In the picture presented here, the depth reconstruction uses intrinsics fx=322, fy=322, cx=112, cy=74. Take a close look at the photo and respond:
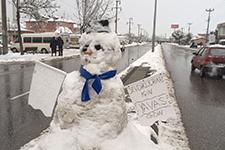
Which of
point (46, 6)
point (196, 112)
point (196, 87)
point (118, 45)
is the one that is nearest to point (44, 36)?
point (46, 6)

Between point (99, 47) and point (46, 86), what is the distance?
142cm

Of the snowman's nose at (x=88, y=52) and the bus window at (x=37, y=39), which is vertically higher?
the snowman's nose at (x=88, y=52)

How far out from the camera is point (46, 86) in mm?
4957

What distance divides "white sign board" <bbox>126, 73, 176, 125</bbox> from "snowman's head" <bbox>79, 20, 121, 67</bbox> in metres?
1.58

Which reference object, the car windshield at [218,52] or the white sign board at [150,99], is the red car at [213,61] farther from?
the white sign board at [150,99]

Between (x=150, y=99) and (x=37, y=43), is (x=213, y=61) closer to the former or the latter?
(x=150, y=99)

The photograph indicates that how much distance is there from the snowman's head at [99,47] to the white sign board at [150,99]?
1.58m

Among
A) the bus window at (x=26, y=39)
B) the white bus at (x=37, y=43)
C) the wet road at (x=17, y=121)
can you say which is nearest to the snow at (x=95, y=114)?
the wet road at (x=17, y=121)

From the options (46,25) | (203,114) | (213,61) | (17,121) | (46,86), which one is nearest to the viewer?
(46,86)

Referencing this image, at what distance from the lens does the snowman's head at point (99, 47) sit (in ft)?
12.9

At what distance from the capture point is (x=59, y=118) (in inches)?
156

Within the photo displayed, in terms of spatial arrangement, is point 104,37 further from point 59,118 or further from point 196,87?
point 196,87

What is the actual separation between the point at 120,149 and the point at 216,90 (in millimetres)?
8820

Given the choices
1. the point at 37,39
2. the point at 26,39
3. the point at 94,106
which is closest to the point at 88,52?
the point at 94,106
